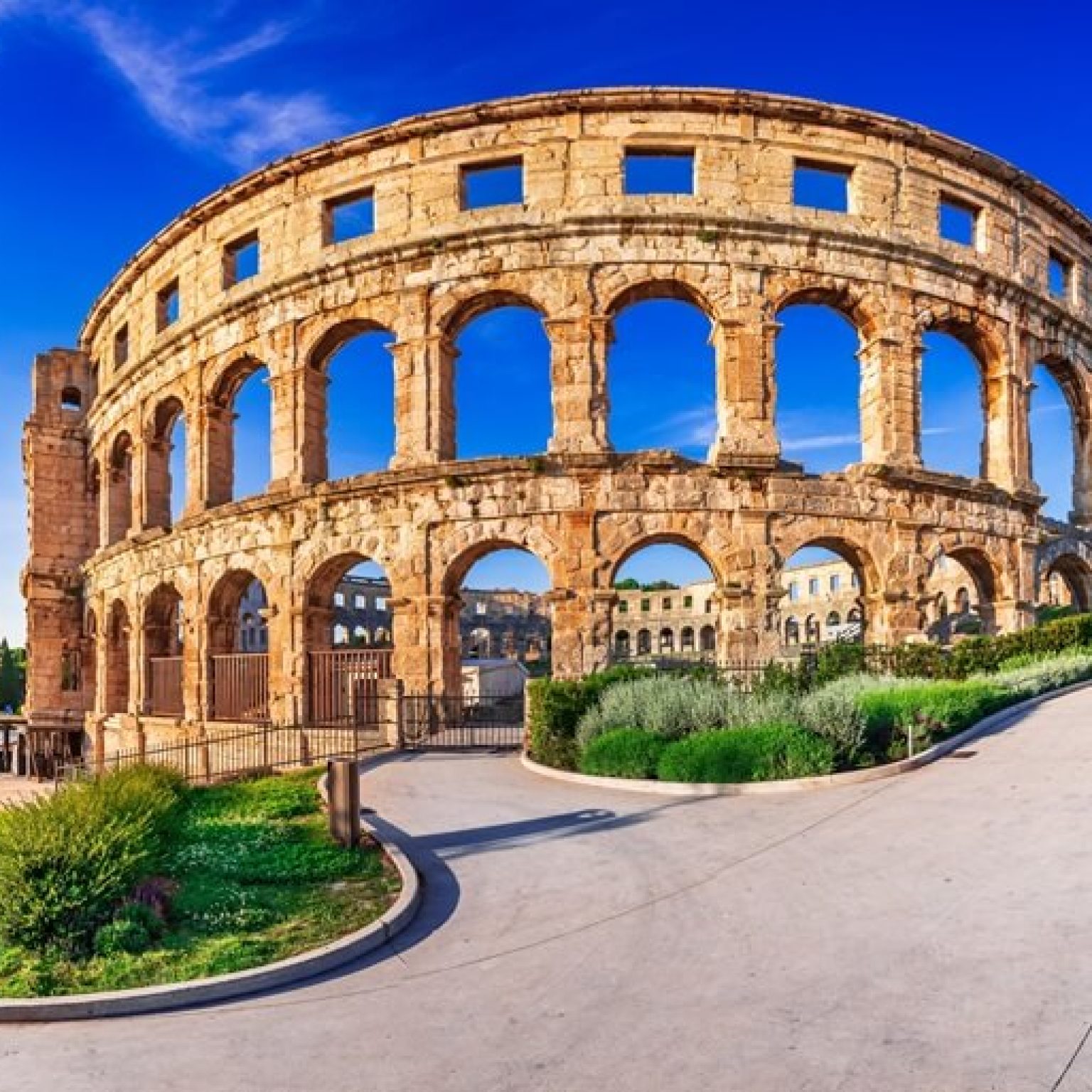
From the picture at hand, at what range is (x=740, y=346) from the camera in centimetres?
1783

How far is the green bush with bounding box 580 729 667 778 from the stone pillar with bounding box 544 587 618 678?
5.51m

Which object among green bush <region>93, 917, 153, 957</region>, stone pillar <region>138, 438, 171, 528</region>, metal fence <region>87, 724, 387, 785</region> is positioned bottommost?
metal fence <region>87, 724, 387, 785</region>

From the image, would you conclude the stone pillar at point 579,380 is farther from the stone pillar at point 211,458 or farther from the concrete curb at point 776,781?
the stone pillar at point 211,458

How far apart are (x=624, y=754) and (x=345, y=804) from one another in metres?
4.09

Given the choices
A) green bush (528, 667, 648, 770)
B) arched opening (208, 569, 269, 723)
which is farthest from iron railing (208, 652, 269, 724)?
green bush (528, 667, 648, 770)

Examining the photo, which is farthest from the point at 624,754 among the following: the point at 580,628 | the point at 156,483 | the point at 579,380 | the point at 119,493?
the point at 119,493

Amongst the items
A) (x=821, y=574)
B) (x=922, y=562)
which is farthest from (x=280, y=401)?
(x=821, y=574)

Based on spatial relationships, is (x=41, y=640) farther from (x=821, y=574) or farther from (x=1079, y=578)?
(x=821, y=574)

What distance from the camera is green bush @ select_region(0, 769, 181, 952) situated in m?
5.39

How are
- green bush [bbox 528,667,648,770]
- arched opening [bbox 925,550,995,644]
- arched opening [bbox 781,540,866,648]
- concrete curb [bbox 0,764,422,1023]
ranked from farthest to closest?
arched opening [bbox 781,540,866,648]
arched opening [bbox 925,550,995,644]
green bush [bbox 528,667,648,770]
concrete curb [bbox 0,764,422,1023]

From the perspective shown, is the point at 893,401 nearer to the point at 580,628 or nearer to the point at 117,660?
the point at 580,628

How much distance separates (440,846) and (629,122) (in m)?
16.6

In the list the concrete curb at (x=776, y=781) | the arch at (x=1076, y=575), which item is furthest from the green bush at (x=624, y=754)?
the arch at (x=1076, y=575)

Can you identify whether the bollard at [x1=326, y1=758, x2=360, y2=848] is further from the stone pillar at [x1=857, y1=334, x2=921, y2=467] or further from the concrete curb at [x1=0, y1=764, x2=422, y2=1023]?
the stone pillar at [x1=857, y1=334, x2=921, y2=467]
